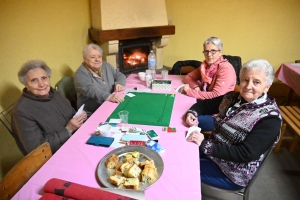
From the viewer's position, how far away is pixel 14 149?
76.4 inches

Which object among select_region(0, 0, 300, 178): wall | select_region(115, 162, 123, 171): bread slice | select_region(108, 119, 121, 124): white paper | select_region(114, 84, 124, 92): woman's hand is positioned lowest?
select_region(115, 162, 123, 171): bread slice

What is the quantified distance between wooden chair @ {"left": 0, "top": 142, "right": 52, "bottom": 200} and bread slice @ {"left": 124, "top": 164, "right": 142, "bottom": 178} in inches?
18.2

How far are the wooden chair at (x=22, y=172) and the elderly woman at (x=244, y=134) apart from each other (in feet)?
2.62

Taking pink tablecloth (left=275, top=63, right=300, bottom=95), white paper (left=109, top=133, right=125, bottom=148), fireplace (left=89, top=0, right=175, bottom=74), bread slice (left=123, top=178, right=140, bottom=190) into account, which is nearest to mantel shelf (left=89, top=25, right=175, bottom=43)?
fireplace (left=89, top=0, right=175, bottom=74)

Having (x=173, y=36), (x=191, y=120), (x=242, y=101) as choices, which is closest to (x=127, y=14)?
(x=173, y=36)

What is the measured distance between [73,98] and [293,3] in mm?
3411

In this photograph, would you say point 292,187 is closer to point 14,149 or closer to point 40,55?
point 14,149

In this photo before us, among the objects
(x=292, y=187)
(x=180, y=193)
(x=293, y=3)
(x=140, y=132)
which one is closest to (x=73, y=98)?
(x=140, y=132)

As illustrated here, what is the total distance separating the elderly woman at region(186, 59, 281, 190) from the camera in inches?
42.1

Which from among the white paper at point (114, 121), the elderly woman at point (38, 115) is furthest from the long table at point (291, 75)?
the elderly woman at point (38, 115)

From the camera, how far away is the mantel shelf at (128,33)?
287cm

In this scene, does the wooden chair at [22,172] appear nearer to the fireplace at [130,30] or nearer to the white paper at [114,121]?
the white paper at [114,121]

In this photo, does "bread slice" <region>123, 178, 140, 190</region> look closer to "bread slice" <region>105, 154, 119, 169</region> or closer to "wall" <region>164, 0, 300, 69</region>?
"bread slice" <region>105, 154, 119, 169</region>

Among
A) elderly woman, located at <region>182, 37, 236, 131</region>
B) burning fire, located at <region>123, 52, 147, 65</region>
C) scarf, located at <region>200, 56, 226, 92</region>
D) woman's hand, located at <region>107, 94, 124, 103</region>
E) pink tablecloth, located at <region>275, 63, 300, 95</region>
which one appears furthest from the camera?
burning fire, located at <region>123, 52, 147, 65</region>
